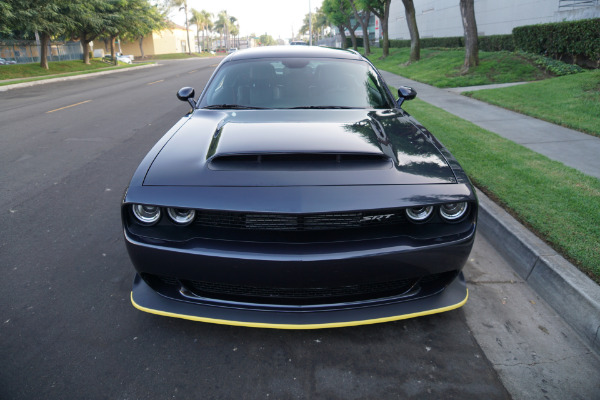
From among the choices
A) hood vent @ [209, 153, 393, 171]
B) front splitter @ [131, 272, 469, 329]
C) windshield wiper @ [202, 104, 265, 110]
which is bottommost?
front splitter @ [131, 272, 469, 329]

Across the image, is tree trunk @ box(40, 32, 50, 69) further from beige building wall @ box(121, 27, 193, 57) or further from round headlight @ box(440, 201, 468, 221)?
beige building wall @ box(121, 27, 193, 57)

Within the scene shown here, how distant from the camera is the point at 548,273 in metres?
2.94

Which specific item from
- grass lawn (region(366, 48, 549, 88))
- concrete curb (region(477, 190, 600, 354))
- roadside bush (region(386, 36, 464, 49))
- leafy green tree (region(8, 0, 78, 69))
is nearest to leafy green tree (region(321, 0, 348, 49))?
roadside bush (region(386, 36, 464, 49))

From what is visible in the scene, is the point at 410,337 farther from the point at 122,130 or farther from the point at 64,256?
the point at 122,130

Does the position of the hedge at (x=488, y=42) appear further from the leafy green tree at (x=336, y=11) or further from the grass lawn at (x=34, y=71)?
the grass lawn at (x=34, y=71)

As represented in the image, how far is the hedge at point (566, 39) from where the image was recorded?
11945 mm

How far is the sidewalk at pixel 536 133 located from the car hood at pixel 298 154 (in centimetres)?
346

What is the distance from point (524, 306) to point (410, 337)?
920 millimetres

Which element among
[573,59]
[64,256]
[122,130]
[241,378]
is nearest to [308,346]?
[241,378]

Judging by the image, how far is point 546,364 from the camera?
7.57 ft

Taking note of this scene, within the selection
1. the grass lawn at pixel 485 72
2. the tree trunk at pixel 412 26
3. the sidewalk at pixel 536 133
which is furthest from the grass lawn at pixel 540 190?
the tree trunk at pixel 412 26

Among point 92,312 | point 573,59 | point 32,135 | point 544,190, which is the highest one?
point 573,59

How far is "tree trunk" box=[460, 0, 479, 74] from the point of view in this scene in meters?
14.3

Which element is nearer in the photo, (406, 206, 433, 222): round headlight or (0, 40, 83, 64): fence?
(406, 206, 433, 222): round headlight
